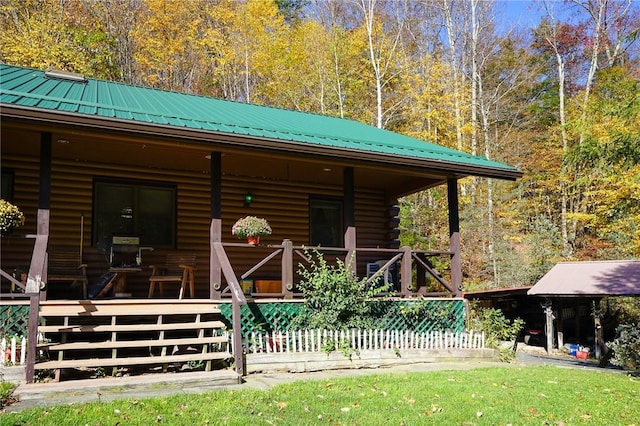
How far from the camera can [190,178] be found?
11180mm

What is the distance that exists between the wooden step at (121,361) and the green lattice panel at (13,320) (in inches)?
44.1

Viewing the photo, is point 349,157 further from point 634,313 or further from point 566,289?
point 634,313

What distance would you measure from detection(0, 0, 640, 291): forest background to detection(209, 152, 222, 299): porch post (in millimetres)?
13478

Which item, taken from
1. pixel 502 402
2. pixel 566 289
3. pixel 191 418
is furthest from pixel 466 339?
pixel 566 289

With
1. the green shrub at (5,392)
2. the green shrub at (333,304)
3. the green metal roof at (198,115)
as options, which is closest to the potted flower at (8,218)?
the green metal roof at (198,115)

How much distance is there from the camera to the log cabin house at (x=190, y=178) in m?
7.89

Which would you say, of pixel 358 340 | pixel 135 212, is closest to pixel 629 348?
pixel 358 340

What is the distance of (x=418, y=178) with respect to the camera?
11586 millimetres

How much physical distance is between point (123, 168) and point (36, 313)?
16.3ft

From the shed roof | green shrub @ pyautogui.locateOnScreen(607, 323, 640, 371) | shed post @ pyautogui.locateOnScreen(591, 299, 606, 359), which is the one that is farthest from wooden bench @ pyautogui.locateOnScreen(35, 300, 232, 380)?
shed post @ pyautogui.locateOnScreen(591, 299, 606, 359)

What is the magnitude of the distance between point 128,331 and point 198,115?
13.7ft

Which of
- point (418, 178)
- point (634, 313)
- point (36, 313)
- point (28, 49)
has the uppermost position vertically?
point (28, 49)

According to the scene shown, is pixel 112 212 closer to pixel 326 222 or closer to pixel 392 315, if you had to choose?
pixel 326 222

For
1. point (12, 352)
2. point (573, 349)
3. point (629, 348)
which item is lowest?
point (573, 349)
